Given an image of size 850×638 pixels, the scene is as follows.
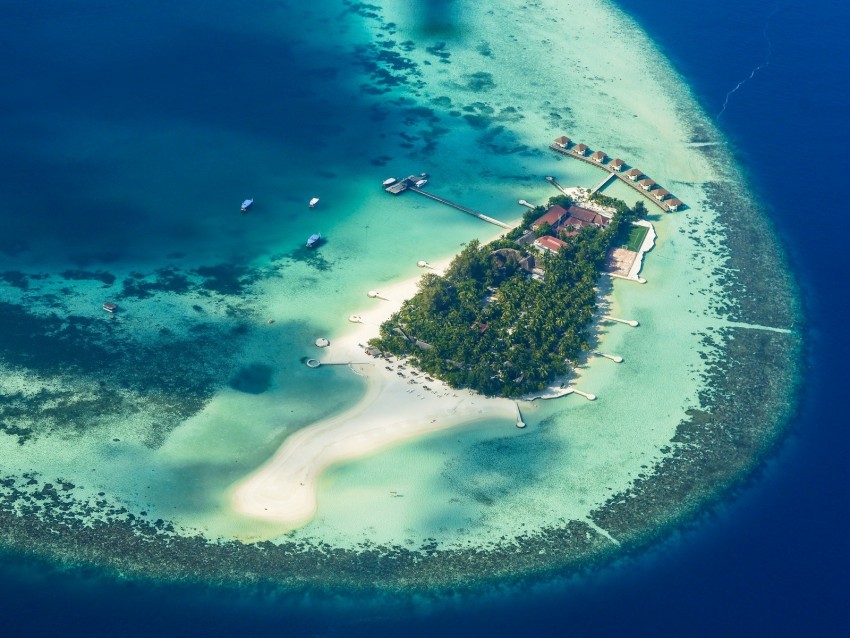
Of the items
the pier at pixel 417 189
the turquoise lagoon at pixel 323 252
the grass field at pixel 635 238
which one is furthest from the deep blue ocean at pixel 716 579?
the pier at pixel 417 189

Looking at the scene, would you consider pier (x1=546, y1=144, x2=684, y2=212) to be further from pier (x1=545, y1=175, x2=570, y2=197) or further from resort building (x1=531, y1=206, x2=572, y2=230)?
resort building (x1=531, y1=206, x2=572, y2=230)

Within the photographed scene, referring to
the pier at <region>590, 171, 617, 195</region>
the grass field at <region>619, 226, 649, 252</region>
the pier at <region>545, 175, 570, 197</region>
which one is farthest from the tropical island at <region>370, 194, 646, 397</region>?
the pier at <region>590, 171, 617, 195</region>

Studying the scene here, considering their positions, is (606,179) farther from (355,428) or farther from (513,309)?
(355,428)

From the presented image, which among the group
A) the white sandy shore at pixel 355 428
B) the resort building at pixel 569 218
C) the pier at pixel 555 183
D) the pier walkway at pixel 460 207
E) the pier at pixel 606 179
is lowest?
the white sandy shore at pixel 355 428

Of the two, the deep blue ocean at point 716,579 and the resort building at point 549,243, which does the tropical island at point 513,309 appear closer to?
the resort building at point 549,243

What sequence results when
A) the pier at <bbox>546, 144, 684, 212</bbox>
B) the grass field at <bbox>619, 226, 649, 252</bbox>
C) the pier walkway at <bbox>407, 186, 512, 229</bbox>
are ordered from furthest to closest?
the pier at <bbox>546, 144, 684, 212</bbox>
the pier walkway at <bbox>407, 186, 512, 229</bbox>
the grass field at <bbox>619, 226, 649, 252</bbox>

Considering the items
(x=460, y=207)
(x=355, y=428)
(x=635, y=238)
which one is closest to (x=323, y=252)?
(x=460, y=207)
